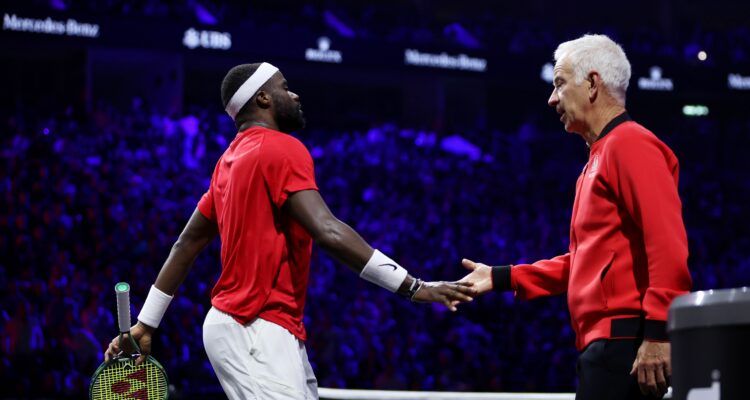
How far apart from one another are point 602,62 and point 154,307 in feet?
5.29

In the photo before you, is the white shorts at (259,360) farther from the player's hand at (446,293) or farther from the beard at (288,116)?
the beard at (288,116)

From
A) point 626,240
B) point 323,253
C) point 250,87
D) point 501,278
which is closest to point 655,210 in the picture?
point 626,240

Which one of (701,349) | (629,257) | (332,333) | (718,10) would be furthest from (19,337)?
(718,10)

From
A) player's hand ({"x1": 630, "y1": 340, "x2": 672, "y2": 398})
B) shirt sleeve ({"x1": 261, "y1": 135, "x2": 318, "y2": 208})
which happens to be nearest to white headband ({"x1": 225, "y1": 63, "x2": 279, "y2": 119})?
shirt sleeve ({"x1": 261, "y1": 135, "x2": 318, "y2": 208})

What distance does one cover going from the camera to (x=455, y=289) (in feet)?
9.64

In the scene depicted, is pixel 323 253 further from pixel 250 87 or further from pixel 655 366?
pixel 655 366

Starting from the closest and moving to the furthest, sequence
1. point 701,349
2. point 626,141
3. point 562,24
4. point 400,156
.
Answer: point 701,349 < point 626,141 < point 400,156 < point 562,24

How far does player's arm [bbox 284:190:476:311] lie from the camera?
102 inches

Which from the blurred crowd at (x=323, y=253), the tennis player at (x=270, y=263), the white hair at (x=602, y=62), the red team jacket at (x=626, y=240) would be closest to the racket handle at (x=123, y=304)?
the tennis player at (x=270, y=263)

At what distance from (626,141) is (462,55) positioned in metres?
12.5

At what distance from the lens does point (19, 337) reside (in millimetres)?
8070

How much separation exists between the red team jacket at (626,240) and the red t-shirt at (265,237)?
0.75 meters

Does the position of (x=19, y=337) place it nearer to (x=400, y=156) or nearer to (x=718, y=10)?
(x=400, y=156)

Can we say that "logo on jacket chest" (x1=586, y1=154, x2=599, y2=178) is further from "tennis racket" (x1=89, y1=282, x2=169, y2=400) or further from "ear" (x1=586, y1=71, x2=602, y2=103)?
"tennis racket" (x1=89, y1=282, x2=169, y2=400)
